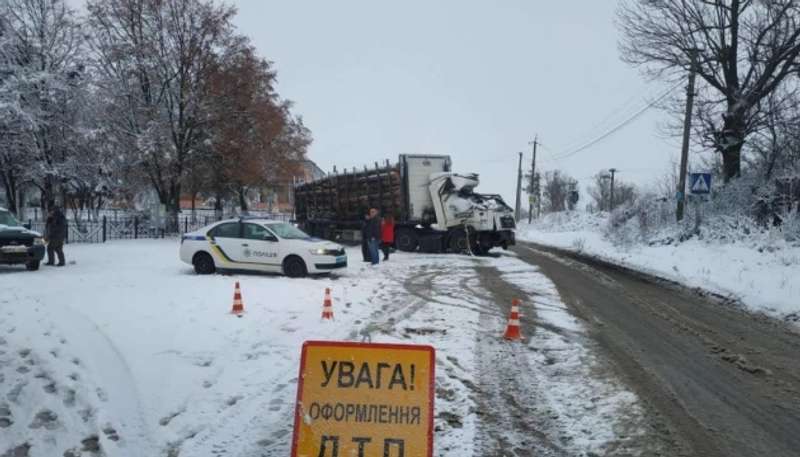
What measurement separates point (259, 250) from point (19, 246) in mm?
6304

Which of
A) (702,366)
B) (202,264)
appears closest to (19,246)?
(202,264)

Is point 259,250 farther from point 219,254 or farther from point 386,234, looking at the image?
point 386,234

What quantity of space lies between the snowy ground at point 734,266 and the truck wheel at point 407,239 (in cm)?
701

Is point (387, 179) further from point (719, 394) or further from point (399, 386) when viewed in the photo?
point (399, 386)

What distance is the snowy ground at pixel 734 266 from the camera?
11.5 metres

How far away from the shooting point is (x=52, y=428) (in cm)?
466

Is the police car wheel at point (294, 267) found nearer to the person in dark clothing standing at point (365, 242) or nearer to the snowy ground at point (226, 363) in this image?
the snowy ground at point (226, 363)

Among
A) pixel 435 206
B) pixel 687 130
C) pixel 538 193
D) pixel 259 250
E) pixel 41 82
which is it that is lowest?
pixel 259 250

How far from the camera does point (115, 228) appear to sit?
2995 centimetres

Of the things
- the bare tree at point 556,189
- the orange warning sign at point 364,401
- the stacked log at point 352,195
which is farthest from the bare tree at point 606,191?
the orange warning sign at point 364,401

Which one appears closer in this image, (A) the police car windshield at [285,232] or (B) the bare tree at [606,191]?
(A) the police car windshield at [285,232]

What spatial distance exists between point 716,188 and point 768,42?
5637 millimetres

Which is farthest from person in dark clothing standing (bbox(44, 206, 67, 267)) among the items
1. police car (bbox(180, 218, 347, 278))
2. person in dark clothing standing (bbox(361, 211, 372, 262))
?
person in dark clothing standing (bbox(361, 211, 372, 262))

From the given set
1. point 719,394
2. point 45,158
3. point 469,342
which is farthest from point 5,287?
point 45,158
